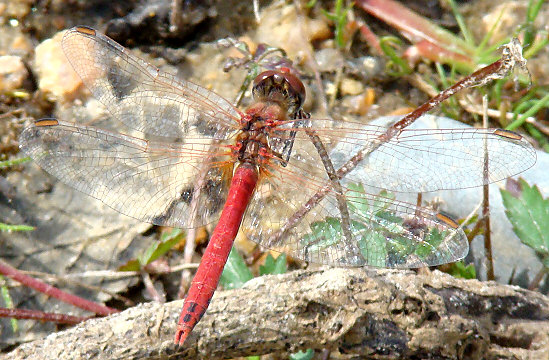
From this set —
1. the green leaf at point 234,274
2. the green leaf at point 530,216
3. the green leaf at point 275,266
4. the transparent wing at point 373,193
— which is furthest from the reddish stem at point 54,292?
the green leaf at point 530,216

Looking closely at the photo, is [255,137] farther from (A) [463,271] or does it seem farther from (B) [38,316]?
(B) [38,316]

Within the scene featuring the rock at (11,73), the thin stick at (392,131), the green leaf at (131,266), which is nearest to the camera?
the thin stick at (392,131)

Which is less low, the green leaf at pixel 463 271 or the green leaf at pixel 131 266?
the green leaf at pixel 131 266

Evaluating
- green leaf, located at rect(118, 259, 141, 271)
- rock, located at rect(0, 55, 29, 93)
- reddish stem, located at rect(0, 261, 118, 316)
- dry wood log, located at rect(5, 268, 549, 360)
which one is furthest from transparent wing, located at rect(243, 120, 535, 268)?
rock, located at rect(0, 55, 29, 93)

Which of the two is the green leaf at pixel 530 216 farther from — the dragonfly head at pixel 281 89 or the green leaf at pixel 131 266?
the green leaf at pixel 131 266

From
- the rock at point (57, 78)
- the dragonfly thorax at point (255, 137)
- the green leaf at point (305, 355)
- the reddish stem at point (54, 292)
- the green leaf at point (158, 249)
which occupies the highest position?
the rock at point (57, 78)

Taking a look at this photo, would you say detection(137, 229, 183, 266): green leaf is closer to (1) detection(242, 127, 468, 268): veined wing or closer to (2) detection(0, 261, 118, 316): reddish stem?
(2) detection(0, 261, 118, 316): reddish stem

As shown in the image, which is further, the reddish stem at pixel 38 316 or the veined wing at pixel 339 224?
the reddish stem at pixel 38 316
